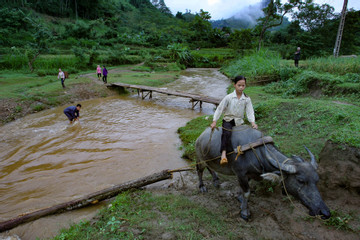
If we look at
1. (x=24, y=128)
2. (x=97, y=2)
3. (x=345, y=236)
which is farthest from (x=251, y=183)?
(x=97, y=2)

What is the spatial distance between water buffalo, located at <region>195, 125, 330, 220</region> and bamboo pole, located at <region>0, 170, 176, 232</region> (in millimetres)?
1274

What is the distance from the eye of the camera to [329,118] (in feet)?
A: 17.3

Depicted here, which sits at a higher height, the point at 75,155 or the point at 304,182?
the point at 304,182

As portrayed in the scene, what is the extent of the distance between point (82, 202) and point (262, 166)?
3.68m

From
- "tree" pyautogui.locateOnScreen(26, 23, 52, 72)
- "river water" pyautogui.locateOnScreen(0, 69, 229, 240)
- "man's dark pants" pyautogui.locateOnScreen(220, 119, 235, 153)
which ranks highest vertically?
"tree" pyautogui.locateOnScreen(26, 23, 52, 72)

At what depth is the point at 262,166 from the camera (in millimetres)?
3416

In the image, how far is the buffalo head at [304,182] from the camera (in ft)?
9.41

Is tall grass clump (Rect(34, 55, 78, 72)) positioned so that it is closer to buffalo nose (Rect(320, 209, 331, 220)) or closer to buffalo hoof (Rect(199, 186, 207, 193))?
buffalo hoof (Rect(199, 186, 207, 193))

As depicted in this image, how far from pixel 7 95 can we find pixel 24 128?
13.3 feet

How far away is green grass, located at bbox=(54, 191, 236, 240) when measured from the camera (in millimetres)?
3203

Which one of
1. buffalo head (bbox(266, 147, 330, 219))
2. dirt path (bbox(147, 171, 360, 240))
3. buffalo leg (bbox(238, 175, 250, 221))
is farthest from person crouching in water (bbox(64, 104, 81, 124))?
buffalo head (bbox(266, 147, 330, 219))

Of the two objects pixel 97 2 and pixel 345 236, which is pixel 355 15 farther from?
pixel 97 2

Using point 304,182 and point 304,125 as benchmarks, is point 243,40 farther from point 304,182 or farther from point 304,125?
point 304,182

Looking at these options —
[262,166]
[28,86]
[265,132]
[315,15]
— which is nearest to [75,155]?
[262,166]
